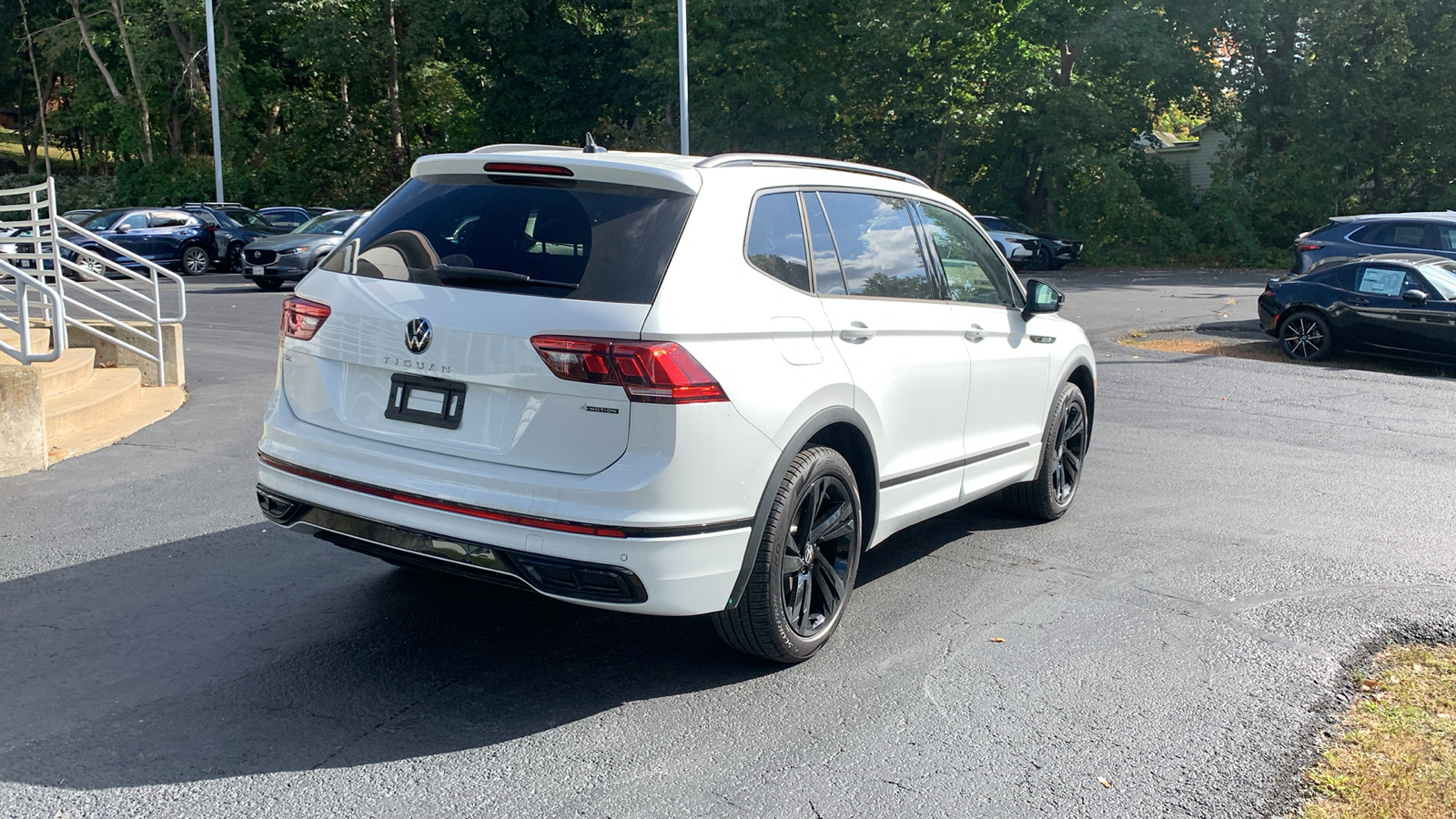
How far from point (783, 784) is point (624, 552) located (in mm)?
858

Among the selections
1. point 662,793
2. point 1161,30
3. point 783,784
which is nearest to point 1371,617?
point 783,784

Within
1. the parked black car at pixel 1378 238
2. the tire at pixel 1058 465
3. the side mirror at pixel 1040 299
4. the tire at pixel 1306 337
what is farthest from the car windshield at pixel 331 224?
the side mirror at pixel 1040 299

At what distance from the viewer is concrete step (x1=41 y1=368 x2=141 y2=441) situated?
28.5 ft

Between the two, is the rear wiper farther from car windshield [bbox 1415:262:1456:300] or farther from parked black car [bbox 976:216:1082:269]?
parked black car [bbox 976:216:1082:269]

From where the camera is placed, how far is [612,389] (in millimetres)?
4004

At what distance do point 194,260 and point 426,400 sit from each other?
86.8 ft

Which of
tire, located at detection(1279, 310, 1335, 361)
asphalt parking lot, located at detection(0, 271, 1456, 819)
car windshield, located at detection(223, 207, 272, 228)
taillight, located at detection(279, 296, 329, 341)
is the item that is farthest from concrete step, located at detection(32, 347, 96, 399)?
car windshield, located at detection(223, 207, 272, 228)

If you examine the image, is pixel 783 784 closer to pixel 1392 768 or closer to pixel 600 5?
pixel 1392 768

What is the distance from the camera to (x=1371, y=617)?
5.45 metres

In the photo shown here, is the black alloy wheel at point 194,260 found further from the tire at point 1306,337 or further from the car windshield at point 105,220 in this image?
the tire at point 1306,337

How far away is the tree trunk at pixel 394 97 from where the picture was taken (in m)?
42.7

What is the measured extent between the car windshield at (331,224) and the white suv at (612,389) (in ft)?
68.5

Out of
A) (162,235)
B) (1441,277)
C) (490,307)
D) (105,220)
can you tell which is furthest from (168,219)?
(490,307)

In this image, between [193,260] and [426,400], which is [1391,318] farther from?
[193,260]
